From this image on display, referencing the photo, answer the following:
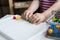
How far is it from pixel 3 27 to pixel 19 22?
9 centimetres

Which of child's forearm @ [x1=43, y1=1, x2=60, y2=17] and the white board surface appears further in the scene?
child's forearm @ [x1=43, y1=1, x2=60, y2=17]

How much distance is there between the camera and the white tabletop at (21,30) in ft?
1.79

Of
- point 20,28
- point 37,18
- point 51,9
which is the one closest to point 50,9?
point 51,9

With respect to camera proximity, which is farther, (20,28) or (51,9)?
(51,9)

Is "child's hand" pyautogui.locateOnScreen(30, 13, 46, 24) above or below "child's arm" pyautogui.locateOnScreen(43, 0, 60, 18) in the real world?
below

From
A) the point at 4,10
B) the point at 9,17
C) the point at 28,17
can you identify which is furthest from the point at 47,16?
the point at 4,10

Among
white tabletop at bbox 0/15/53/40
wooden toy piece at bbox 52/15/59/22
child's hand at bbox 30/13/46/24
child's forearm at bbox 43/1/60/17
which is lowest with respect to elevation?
white tabletop at bbox 0/15/53/40

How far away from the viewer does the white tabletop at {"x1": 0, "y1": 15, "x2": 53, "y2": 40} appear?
54cm

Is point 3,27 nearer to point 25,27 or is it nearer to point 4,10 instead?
point 25,27

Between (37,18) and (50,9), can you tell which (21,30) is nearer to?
(37,18)

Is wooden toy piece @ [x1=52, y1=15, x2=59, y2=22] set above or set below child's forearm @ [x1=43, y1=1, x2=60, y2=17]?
below

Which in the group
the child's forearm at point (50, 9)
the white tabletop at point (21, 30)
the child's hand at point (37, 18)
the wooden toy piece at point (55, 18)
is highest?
the child's forearm at point (50, 9)

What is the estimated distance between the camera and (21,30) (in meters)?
0.59

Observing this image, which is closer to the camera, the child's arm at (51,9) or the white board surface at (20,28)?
the white board surface at (20,28)
